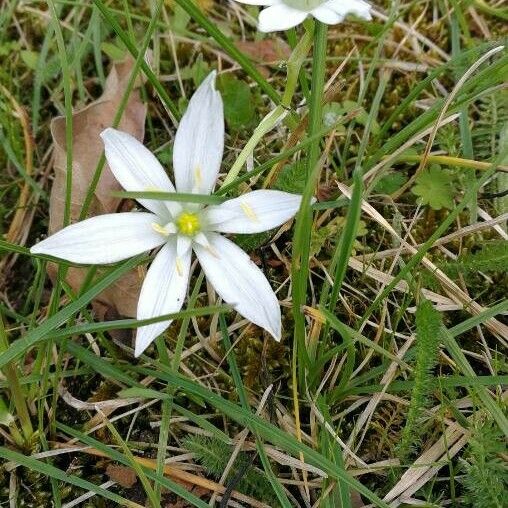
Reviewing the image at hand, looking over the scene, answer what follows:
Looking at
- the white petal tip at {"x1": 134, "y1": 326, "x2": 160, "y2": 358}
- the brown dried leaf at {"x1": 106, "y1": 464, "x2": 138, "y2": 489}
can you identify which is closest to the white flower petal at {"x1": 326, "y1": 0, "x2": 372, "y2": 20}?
the white petal tip at {"x1": 134, "y1": 326, "x2": 160, "y2": 358}

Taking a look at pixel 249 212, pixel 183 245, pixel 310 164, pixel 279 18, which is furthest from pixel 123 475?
pixel 279 18

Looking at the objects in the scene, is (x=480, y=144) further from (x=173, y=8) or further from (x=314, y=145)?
(x=173, y=8)

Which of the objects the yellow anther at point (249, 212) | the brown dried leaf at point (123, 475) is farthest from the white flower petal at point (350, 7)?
the brown dried leaf at point (123, 475)

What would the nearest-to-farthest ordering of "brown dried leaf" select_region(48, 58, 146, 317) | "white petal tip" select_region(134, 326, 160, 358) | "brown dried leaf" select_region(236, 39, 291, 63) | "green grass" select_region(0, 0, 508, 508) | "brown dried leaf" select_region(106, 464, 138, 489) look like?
"white petal tip" select_region(134, 326, 160, 358) → "green grass" select_region(0, 0, 508, 508) → "brown dried leaf" select_region(106, 464, 138, 489) → "brown dried leaf" select_region(48, 58, 146, 317) → "brown dried leaf" select_region(236, 39, 291, 63)

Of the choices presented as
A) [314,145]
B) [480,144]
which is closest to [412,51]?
[480,144]

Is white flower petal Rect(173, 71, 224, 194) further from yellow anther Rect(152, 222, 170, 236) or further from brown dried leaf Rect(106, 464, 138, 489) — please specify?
brown dried leaf Rect(106, 464, 138, 489)

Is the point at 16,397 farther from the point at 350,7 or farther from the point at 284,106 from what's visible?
the point at 350,7
